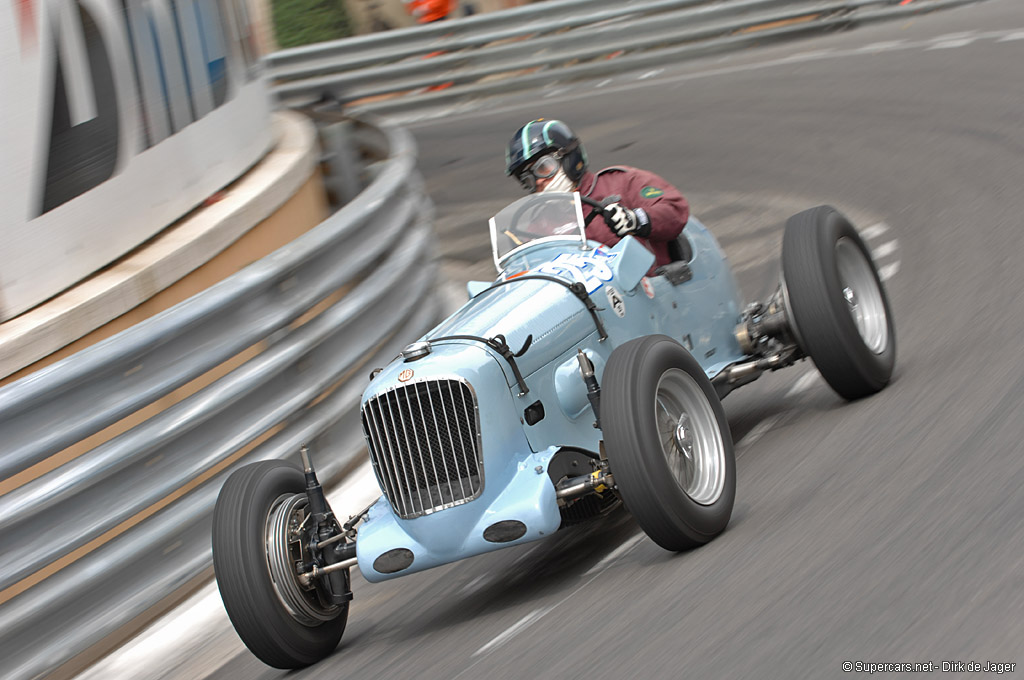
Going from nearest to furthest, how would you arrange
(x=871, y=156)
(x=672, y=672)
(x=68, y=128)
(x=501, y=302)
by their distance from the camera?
(x=672, y=672), (x=501, y=302), (x=68, y=128), (x=871, y=156)

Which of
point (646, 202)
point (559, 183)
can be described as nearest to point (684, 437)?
point (646, 202)

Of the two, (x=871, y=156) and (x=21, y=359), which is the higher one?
(x=21, y=359)

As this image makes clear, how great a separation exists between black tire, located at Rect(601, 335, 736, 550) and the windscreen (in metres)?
1.21

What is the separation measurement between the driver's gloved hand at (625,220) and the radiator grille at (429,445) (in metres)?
1.64

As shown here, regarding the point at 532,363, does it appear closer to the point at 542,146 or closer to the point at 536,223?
the point at 536,223

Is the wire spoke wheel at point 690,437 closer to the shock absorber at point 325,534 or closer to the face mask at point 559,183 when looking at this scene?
the shock absorber at point 325,534

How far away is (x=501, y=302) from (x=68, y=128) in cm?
269

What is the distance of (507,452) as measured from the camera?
5.08 metres

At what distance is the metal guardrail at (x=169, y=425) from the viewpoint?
5.52 meters

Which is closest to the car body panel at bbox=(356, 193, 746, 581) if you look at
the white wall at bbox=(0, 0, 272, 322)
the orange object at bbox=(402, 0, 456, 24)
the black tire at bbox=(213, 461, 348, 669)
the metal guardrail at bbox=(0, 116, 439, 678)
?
the black tire at bbox=(213, 461, 348, 669)

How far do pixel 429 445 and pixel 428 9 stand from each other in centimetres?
1806

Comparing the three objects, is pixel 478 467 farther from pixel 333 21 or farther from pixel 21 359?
pixel 333 21

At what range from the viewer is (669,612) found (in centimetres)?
441

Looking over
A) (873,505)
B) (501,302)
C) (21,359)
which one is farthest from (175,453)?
(873,505)
